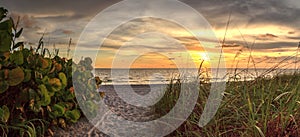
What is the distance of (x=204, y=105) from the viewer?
4816mm

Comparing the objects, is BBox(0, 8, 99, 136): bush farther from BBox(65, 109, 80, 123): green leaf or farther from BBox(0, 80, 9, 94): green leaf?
BBox(65, 109, 80, 123): green leaf

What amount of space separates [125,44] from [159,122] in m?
1.72

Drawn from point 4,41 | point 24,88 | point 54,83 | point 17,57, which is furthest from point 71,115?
point 4,41

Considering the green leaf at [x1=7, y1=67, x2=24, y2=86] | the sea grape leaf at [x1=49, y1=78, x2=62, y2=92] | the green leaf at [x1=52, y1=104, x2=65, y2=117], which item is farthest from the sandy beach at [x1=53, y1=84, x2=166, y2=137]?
the green leaf at [x1=7, y1=67, x2=24, y2=86]

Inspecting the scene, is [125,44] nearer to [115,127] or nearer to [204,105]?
[115,127]

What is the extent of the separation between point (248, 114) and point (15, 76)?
2.59 m

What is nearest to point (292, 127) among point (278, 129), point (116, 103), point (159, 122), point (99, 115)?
point (278, 129)

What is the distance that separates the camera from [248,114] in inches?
170

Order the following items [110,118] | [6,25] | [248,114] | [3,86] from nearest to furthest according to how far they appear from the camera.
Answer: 1. [3,86]
2. [6,25]
3. [248,114]
4. [110,118]

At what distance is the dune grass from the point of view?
11.8ft

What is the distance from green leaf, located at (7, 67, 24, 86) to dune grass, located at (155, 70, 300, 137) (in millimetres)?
1912

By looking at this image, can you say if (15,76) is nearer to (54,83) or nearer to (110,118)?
(54,83)

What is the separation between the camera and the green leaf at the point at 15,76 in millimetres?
3750

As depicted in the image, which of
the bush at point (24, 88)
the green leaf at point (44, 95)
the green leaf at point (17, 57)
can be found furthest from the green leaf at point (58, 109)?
the green leaf at point (17, 57)
